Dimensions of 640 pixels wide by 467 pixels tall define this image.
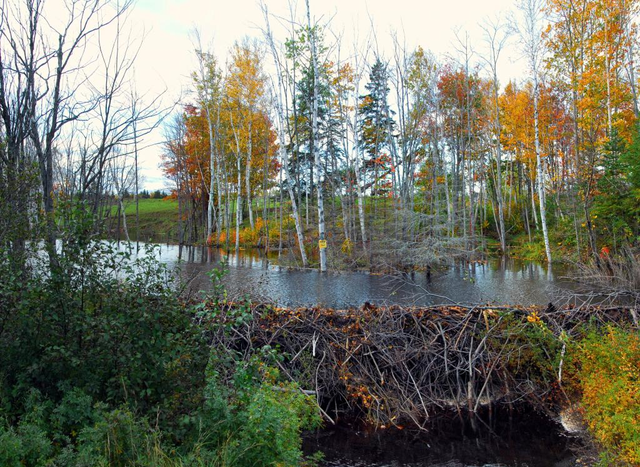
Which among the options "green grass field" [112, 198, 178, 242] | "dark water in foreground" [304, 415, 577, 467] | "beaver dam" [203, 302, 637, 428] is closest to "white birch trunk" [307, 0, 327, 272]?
"beaver dam" [203, 302, 637, 428]

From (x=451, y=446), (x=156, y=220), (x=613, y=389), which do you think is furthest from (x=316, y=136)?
(x=156, y=220)

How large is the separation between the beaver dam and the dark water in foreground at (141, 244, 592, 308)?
8.51 feet

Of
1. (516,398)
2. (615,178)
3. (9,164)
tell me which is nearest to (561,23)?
(615,178)

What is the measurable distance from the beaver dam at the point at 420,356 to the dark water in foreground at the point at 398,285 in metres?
2.59

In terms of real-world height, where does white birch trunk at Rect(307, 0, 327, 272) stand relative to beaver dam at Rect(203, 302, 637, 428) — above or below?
above

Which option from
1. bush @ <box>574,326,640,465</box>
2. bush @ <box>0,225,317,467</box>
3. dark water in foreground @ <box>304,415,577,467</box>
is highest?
bush @ <box>0,225,317,467</box>

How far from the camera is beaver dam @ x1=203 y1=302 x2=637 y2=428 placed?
257 inches

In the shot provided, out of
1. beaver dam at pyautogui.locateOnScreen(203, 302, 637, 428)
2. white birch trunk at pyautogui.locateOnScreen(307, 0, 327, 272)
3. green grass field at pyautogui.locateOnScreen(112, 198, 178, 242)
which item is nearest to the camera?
beaver dam at pyautogui.locateOnScreen(203, 302, 637, 428)

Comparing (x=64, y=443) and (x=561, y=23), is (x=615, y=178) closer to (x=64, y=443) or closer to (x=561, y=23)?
(x=561, y=23)

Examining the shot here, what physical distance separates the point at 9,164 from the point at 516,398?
7.08m

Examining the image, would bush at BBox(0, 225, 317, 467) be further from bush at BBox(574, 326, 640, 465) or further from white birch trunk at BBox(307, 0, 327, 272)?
white birch trunk at BBox(307, 0, 327, 272)

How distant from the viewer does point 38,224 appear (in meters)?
4.08

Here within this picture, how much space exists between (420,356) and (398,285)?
7.52m

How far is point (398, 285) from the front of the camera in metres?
14.3
